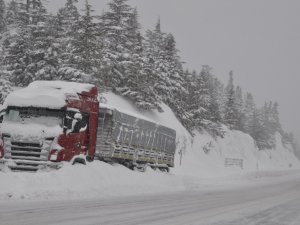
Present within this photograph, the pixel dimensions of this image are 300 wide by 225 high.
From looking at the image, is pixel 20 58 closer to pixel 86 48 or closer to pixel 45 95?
pixel 86 48

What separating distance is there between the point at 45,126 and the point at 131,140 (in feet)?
28.2

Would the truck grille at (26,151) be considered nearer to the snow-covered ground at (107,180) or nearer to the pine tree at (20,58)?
A: the snow-covered ground at (107,180)

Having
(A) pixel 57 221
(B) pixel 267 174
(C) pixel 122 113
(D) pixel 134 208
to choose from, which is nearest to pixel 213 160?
(B) pixel 267 174

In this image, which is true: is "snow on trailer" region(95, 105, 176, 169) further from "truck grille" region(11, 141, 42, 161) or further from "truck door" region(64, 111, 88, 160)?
"truck grille" region(11, 141, 42, 161)

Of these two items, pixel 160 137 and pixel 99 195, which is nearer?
pixel 99 195

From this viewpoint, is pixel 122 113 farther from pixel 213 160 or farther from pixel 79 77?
pixel 213 160

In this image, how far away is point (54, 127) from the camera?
18.3 m

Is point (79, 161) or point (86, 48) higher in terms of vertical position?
point (86, 48)

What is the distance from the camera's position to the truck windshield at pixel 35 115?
18.5m

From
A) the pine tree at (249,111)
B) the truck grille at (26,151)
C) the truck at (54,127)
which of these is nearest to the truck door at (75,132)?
the truck at (54,127)

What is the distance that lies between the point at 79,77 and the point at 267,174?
25746mm

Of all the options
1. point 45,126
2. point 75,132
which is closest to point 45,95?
point 45,126

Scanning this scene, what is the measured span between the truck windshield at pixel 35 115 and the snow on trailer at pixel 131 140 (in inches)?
194

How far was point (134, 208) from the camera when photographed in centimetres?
1394
